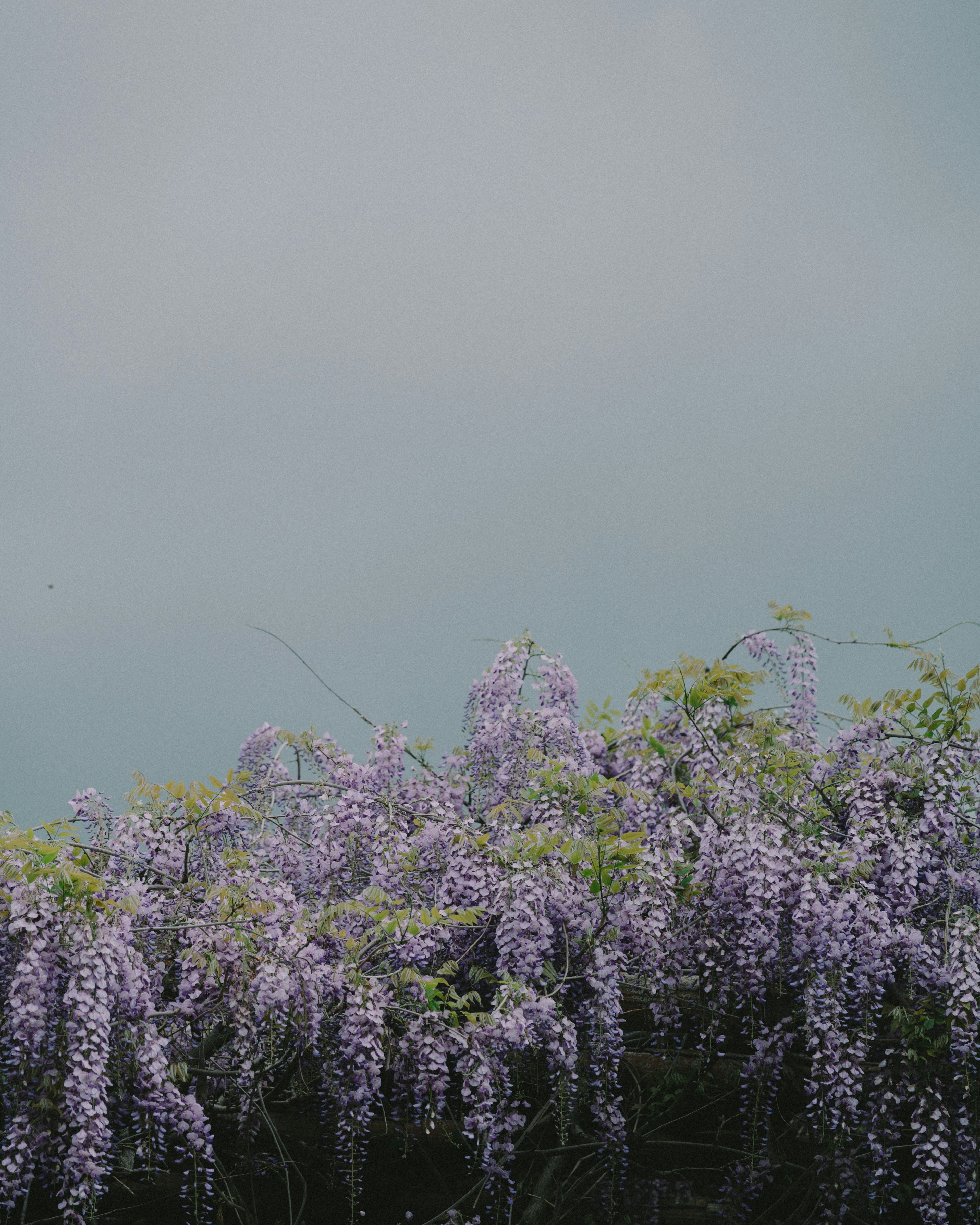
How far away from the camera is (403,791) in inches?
239

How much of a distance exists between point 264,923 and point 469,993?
89 centimetres

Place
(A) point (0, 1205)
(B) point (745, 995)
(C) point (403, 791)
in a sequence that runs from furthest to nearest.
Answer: (C) point (403, 791)
(B) point (745, 995)
(A) point (0, 1205)

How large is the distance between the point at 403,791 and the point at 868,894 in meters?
2.38

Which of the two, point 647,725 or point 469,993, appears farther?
point 647,725

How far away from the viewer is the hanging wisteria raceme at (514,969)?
4.32 meters

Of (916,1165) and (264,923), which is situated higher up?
(264,923)

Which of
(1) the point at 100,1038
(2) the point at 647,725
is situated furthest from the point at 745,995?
(1) the point at 100,1038

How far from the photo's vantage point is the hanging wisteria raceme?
432 centimetres

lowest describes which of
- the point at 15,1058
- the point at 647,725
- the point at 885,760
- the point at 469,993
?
the point at 15,1058

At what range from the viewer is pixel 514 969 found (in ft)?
15.5

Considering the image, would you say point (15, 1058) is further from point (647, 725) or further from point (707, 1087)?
point (647, 725)

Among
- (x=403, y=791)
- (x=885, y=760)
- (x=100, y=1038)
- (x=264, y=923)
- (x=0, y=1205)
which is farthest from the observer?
(x=403, y=791)

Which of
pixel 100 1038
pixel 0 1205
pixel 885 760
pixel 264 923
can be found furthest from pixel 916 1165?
pixel 0 1205

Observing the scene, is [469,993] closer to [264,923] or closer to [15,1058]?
[264,923]
